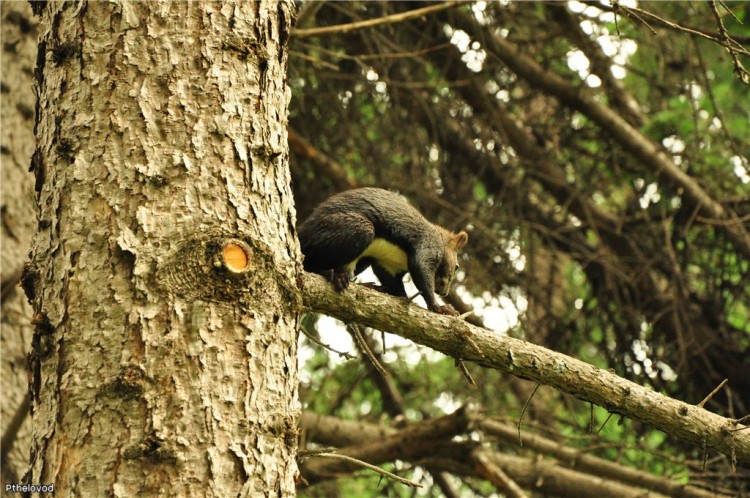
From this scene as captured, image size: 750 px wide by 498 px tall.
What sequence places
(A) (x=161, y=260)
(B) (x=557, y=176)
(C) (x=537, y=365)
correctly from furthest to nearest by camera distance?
(B) (x=557, y=176) → (C) (x=537, y=365) → (A) (x=161, y=260)

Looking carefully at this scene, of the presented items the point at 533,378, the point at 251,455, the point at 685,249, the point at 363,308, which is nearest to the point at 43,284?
the point at 251,455

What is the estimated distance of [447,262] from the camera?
17.4 ft

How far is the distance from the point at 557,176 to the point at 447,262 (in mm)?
1757

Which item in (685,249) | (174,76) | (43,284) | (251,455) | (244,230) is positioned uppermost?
(685,249)

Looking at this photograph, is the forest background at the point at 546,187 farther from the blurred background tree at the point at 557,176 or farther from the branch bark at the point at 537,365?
the branch bark at the point at 537,365

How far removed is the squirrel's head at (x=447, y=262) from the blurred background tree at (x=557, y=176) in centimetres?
49

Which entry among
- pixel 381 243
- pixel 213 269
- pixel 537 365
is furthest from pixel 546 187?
pixel 213 269

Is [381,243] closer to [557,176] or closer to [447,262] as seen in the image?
[447,262]

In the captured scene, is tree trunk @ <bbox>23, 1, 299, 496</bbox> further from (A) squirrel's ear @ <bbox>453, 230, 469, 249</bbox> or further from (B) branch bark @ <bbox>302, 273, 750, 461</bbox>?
(A) squirrel's ear @ <bbox>453, 230, 469, 249</bbox>

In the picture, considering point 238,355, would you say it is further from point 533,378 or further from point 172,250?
point 533,378

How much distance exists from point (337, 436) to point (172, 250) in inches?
145

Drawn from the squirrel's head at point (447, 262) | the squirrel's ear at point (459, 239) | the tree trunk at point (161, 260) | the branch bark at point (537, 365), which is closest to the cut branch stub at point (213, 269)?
the tree trunk at point (161, 260)

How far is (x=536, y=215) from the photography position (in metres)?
6.53

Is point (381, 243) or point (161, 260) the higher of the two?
point (381, 243)
